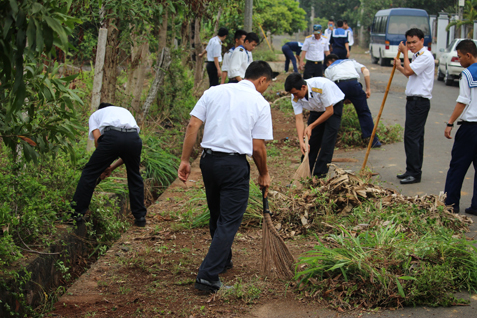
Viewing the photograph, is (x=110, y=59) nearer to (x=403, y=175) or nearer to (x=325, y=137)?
(x=325, y=137)

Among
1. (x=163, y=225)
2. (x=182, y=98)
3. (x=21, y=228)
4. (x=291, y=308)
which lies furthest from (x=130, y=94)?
(x=291, y=308)

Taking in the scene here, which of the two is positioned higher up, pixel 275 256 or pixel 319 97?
pixel 319 97

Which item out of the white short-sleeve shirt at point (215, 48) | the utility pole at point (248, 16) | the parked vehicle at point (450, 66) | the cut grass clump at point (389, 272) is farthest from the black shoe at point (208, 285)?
the parked vehicle at point (450, 66)

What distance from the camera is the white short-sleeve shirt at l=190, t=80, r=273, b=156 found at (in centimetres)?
373

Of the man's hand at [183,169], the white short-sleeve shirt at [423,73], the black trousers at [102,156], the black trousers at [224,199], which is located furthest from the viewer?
the white short-sleeve shirt at [423,73]

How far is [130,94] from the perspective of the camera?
29.9 ft

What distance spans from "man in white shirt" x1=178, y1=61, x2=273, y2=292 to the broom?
0.41 m

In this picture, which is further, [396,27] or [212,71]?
[396,27]

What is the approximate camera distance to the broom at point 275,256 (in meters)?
4.02

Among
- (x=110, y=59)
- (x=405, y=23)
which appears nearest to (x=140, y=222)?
(x=110, y=59)

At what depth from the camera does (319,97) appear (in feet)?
20.0

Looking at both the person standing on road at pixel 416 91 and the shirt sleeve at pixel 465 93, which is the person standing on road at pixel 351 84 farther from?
the shirt sleeve at pixel 465 93

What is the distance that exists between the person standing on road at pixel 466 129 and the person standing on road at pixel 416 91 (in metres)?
0.92

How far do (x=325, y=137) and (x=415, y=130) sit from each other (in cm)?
125
